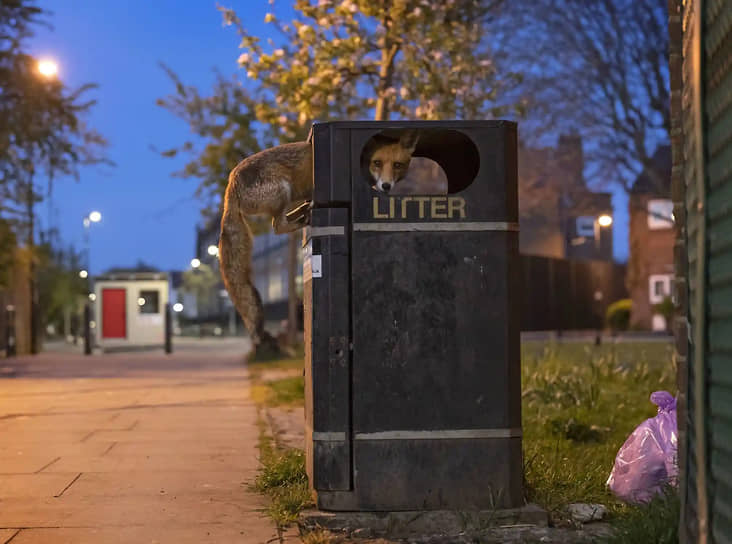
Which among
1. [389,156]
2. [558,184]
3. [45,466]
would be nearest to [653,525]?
[389,156]

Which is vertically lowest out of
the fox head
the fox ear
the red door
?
the red door

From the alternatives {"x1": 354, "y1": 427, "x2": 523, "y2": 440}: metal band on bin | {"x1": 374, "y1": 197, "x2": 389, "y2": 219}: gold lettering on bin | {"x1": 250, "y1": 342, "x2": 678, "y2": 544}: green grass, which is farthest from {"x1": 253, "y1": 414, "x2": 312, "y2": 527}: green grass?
{"x1": 374, "y1": 197, "x2": 389, "y2": 219}: gold lettering on bin

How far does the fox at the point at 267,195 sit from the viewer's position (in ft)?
19.5

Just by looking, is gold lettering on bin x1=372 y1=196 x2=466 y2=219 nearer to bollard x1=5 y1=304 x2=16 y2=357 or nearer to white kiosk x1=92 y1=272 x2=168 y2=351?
bollard x1=5 y1=304 x2=16 y2=357

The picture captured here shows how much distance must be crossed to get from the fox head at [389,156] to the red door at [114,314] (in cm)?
2677

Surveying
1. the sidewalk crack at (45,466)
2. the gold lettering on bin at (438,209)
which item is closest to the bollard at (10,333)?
the sidewalk crack at (45,466)

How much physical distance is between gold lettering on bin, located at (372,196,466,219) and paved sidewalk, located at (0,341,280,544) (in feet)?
6.23

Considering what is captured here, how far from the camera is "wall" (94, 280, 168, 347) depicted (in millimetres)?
31516

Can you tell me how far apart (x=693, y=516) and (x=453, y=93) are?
1053cm

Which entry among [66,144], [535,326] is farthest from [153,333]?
A: [535,326]

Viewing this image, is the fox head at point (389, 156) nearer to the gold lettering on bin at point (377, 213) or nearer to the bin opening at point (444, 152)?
the bin opening at point (444, 152)

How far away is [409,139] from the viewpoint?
5.91 m

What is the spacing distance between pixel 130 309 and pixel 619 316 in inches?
786

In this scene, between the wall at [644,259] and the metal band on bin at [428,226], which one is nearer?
the metal band on bin at [428,226]
